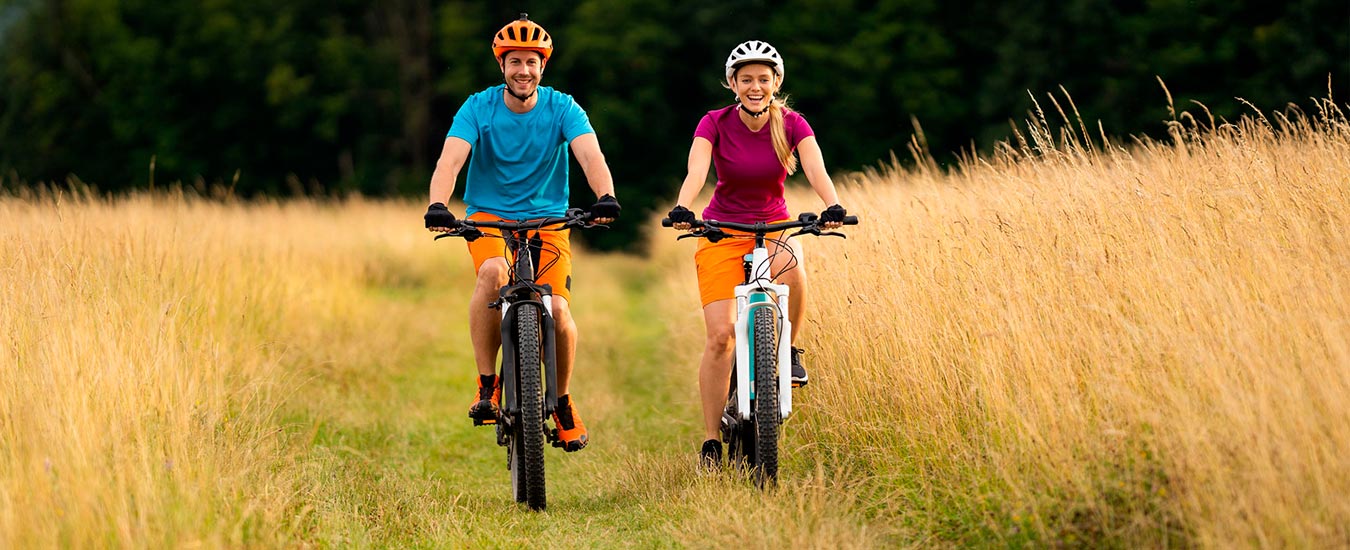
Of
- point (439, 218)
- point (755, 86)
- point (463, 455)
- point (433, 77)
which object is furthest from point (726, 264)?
point (433, 77)

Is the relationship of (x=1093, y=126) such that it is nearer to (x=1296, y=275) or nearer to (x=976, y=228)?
(x=976, y=228)

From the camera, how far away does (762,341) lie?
5016 mm

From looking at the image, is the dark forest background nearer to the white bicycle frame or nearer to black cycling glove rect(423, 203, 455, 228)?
the white bicycle frame

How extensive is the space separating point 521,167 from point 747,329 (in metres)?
1.40

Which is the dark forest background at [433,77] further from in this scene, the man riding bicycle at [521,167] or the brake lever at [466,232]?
the brake lever at [466,232]

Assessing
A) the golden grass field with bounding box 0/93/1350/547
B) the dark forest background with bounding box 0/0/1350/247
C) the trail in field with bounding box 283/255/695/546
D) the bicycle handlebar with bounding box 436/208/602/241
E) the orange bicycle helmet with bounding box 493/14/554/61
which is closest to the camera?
the golden grass field with bounding box 0/93/1350/547

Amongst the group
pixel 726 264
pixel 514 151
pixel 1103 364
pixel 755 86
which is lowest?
pixel 1103 364

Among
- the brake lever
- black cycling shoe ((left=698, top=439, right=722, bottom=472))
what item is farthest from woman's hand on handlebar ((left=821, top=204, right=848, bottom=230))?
the brake lever

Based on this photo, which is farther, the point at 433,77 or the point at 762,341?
the point at 433,77

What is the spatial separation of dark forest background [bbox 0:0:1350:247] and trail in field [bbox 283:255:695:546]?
18.7 m

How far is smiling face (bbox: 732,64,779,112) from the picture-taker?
5293mm

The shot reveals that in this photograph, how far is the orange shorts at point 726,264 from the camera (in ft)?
17.6

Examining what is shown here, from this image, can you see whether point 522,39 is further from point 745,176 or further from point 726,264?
point 726,264

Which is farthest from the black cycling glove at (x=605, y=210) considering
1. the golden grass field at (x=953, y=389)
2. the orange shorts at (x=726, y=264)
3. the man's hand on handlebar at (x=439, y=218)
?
the golden grass field at (x=953, y=389)
